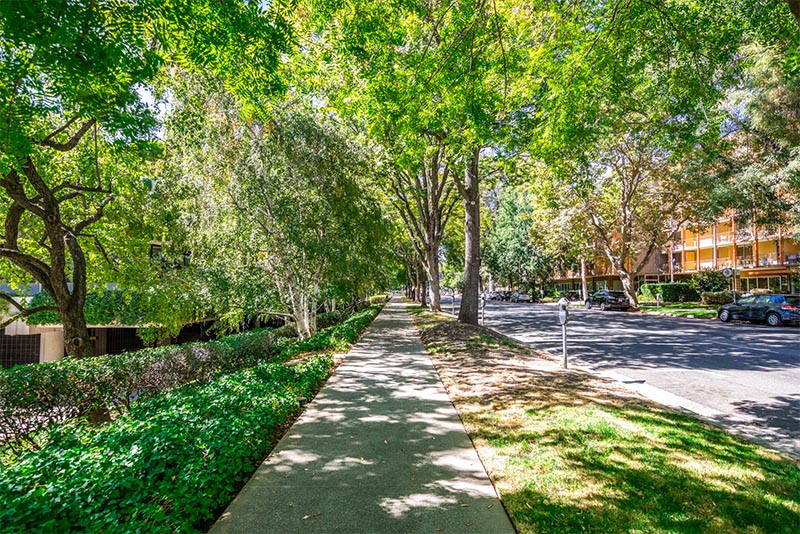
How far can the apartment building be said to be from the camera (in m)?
31.3

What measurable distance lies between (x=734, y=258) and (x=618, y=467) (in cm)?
4360

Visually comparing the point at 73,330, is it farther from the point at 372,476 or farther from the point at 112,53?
the point at 372,476

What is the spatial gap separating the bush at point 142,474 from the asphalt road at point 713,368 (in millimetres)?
5801

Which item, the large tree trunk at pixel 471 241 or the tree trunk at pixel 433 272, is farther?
the tree trunk at pixel 433 272

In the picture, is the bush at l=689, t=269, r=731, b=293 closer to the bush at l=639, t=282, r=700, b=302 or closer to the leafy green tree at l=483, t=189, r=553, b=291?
the bush at l=639, t=282, r=700, b=302

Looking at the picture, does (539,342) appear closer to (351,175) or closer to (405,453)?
(351,175)

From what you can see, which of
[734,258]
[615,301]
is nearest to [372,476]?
[615,301]

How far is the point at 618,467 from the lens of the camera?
12.1ft

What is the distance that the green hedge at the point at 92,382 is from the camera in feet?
19.5

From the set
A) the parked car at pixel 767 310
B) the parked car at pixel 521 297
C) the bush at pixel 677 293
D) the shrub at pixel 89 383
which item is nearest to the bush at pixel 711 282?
the bush at pixel 677 293

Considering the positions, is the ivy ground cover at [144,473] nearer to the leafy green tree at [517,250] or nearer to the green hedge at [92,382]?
the green hedge at [92,382]

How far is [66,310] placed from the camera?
29.2 ft

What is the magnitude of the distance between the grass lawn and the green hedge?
19.4ft

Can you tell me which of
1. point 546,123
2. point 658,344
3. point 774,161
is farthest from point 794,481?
point 774,161
